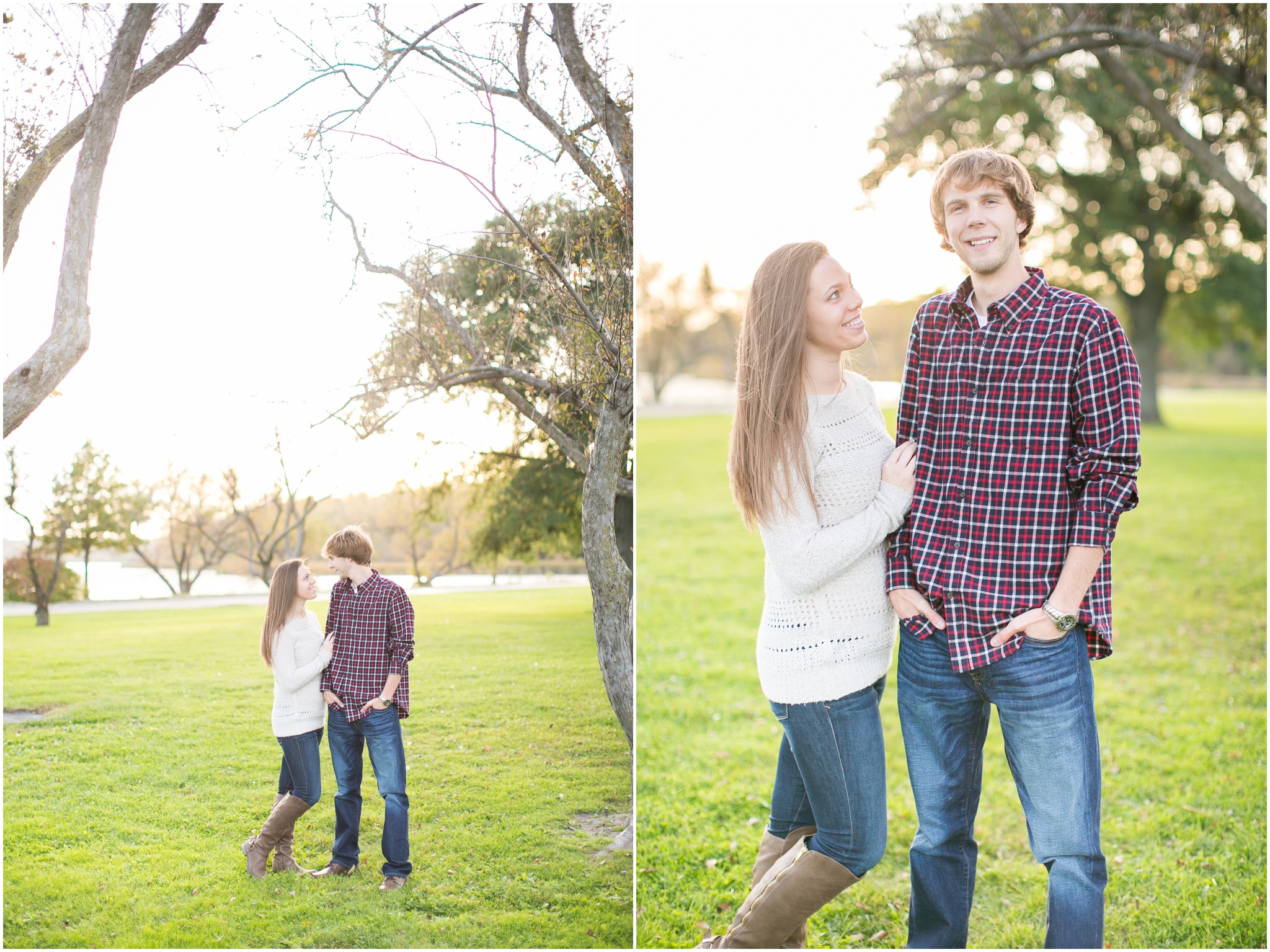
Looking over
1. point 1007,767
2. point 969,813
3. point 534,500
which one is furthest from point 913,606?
point 1007,767

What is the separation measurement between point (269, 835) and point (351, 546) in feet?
2.75

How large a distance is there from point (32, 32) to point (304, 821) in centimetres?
246

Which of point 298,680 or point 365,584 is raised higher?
point 365,584

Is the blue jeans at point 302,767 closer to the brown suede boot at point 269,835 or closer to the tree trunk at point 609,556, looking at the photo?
the brown suede boot at point 269,835

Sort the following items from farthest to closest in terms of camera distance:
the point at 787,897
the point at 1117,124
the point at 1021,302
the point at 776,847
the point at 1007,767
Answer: the point at 1117,124, the point at 1007,767, the point at 776,847, the point at 787,897, the point at 1021,302

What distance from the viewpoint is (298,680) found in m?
2.65

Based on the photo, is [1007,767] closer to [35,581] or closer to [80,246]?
[35,581]

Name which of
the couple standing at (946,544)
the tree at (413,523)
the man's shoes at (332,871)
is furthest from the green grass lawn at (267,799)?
the couple standing at (946,544)

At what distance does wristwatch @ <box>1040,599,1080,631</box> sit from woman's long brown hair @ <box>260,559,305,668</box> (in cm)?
197

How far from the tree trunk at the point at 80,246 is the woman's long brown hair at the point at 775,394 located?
2.03 meters

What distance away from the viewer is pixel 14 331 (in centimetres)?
282

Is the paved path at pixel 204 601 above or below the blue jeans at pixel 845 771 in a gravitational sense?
above

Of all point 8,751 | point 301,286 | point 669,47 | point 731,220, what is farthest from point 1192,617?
point 8,751

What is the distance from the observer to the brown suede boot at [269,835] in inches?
103
